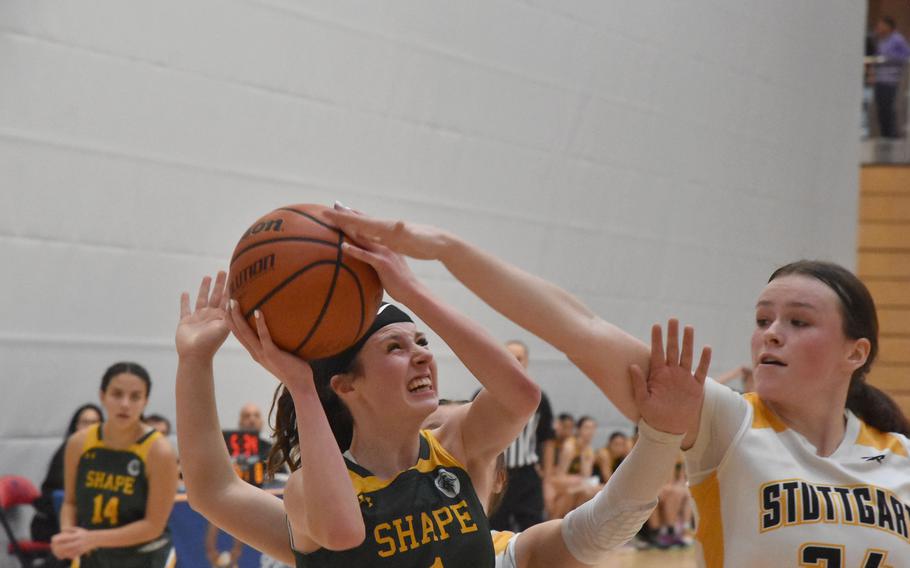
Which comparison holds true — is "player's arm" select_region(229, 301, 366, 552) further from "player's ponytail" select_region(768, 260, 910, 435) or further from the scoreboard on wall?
the scoreboard on wall

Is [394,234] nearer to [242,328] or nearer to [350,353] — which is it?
[242,328]

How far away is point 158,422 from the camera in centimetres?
748

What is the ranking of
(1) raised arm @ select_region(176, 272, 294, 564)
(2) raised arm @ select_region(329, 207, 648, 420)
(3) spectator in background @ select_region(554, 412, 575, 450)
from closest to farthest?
(2) raised arm @ select_region(329, 207, 648, 420)
(1) raised arm @ select_region(176, 272, 294, 564)
(3) spectator in background @ select_region(554, 412, 575, 450)

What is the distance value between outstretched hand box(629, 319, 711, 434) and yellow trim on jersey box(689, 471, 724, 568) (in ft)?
0.80

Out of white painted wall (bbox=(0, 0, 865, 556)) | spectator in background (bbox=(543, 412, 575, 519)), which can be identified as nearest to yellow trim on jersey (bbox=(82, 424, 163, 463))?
white painted wall (bbox=(0, 0, 865, 556))

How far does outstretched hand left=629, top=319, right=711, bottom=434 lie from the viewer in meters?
1.93

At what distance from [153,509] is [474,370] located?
11.1 feet

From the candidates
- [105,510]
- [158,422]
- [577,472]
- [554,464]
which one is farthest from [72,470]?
[577,472]

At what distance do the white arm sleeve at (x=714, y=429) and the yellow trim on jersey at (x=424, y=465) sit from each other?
50 centimetres

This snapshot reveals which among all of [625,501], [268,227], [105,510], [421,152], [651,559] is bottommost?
[651,559]

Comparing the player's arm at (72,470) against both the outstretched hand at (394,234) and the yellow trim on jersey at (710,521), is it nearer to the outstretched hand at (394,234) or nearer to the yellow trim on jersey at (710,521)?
the outstretched hand at (394,234)

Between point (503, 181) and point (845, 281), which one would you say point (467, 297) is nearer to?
point (503, 181)

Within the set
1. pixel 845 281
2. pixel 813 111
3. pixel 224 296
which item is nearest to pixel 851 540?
pixel 845 281

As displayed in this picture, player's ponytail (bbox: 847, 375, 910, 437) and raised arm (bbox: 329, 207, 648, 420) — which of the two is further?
player's ponytail (bbox: 847, 375, 910, 437)
